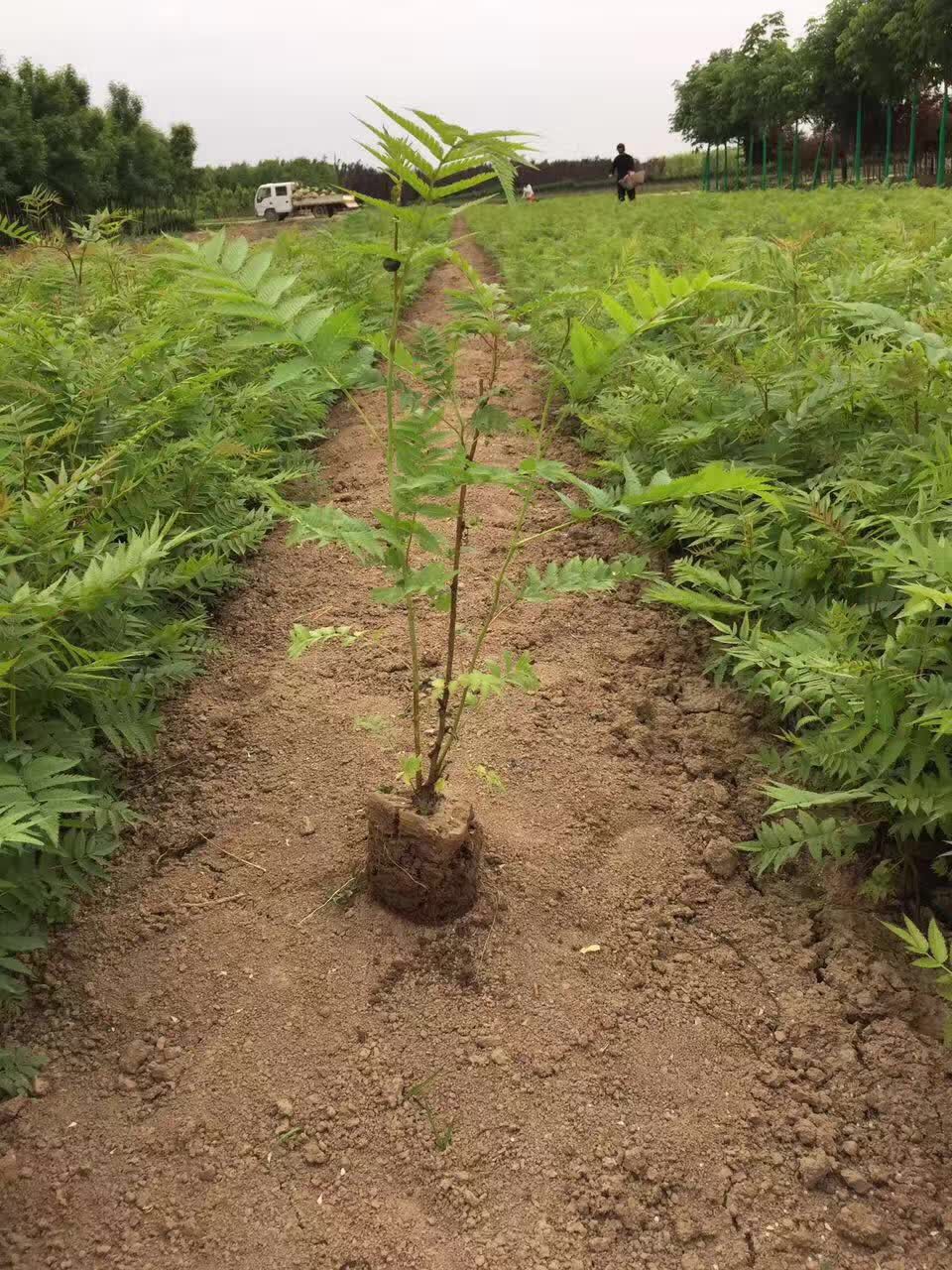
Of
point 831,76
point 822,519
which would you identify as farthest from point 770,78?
point 822,519

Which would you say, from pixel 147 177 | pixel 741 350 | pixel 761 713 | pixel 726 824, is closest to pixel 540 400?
pixel 741 350

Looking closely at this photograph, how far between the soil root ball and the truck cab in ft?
128

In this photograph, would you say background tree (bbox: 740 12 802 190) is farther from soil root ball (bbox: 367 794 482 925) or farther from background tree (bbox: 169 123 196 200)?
soil root ball (bbox: 367 794 482 925)

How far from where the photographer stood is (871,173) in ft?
143

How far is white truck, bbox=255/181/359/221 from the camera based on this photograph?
A: 3566cm

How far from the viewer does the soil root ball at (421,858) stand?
2354 millimetres

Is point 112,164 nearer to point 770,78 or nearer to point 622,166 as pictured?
point 622,166

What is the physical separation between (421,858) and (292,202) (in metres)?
39.9

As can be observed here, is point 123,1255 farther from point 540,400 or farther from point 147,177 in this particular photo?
point 147,177

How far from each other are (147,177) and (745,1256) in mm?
49644

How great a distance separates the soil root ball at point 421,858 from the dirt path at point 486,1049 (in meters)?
0.07

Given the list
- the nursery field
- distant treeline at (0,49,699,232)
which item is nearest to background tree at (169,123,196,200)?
distant treeline at (0,49,699,232)

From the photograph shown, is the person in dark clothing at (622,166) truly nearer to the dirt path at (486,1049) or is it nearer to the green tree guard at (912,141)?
the green tree guard at (912,141)

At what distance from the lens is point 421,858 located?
7.78 feet
